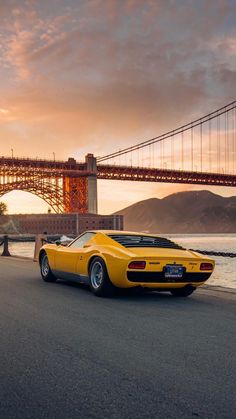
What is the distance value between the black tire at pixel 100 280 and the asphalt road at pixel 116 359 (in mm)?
320

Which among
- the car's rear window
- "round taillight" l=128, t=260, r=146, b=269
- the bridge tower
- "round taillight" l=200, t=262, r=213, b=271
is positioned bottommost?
"round taillight" l=200, t=262, r=213, b=271

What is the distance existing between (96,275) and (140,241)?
1055mm

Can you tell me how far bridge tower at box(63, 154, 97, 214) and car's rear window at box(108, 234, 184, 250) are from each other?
81340 millimetres

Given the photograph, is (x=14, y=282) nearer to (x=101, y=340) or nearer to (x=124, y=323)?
(x=124, y=323)

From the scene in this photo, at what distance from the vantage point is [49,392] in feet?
13.1

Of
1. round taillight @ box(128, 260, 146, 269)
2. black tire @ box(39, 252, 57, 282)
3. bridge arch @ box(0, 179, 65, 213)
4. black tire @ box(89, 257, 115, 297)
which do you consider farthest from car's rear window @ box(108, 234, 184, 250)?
bridge arch @ box(0, 179, 65, 213)

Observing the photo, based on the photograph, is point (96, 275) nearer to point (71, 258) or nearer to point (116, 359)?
point (71, 258)

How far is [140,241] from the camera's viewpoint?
1003 centimetres

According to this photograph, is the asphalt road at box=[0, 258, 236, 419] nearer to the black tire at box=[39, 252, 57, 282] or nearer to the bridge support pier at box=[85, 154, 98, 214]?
the black tire at box=[39, 252, 57, 282]

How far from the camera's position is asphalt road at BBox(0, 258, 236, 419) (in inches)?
147

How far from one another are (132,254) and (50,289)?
2.12m

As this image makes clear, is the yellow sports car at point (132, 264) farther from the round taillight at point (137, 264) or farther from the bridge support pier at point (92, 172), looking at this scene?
the bridge support pier at point (92, 172)

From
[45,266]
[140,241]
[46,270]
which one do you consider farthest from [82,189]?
[140,241]

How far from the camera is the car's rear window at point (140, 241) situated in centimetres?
973
